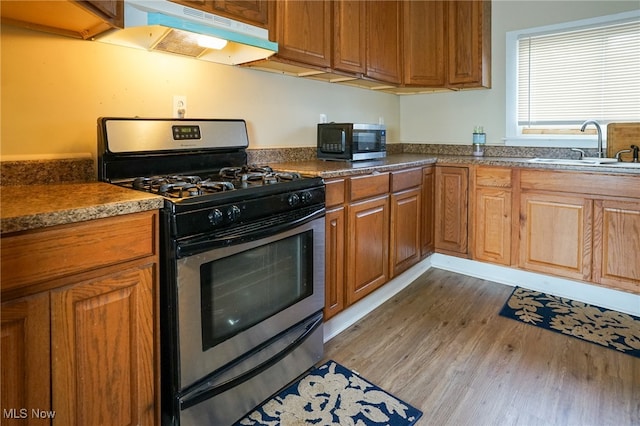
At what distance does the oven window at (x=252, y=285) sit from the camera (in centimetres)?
146

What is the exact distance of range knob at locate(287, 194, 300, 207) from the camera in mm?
1719


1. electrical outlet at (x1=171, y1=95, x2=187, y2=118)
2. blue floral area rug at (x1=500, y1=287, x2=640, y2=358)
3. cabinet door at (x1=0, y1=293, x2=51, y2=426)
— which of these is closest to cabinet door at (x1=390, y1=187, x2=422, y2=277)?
blue floral area rug at (x1=500, y1=287, x2=640, y2=358)

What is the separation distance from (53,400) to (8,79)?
3.79 feet

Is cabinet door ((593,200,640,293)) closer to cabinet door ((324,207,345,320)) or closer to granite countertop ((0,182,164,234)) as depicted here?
cabinet door ((324,207,345,320))

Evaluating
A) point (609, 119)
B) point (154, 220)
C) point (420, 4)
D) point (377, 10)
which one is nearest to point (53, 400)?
point (154, 220)

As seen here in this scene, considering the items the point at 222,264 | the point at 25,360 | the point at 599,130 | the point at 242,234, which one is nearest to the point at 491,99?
the point at 599,130

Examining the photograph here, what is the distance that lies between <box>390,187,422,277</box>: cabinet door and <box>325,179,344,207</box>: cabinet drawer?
59cm

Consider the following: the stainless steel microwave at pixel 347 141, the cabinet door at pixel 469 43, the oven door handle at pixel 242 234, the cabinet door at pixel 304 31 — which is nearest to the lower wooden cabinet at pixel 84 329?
the oven door handle at pixel 242 234

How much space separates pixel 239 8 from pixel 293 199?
38.1 inches

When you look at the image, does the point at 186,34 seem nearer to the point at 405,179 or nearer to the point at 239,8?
the point at 239,8

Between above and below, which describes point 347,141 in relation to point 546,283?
above

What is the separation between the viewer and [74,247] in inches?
43.4

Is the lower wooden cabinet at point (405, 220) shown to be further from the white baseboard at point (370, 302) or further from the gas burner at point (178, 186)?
the gas burner at point (178, 186)

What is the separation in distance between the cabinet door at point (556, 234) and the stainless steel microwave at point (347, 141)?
3.78 feet
